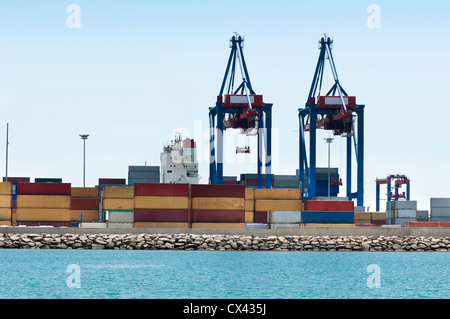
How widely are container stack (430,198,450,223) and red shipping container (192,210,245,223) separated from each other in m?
23.5

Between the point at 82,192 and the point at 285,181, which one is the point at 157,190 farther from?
the point at 285,181

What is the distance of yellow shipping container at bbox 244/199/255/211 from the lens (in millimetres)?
70625

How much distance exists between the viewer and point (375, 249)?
66.9 m

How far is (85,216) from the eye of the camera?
76.1m

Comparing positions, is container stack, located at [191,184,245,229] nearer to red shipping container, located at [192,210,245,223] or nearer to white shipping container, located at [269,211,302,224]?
red shipping container, located at [192,210,245,223]

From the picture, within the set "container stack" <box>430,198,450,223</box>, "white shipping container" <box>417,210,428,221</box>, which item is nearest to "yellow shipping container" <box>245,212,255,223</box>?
"container stack" <box>430,198,450,223</box>

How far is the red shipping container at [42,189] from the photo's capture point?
68625 millimetres

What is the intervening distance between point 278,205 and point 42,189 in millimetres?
21436

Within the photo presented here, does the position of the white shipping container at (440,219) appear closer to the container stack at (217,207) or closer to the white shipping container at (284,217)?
the white shipping container at (284,217)

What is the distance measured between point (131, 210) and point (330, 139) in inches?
1605

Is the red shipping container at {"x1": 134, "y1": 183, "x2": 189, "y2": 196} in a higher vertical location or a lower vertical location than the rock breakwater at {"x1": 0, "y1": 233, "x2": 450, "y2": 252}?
higher

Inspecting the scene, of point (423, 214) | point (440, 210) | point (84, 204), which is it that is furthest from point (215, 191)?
point (423, 214)
